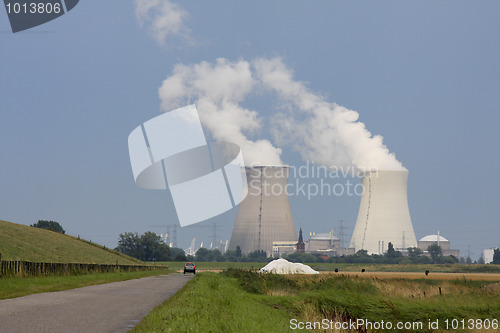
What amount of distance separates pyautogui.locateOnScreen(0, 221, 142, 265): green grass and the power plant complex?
86.9 feet

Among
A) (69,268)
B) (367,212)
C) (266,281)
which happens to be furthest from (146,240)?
(266,281)

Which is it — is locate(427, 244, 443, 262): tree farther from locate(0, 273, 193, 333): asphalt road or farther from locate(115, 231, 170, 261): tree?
locate(0, 273, 193, 333): asphalt road

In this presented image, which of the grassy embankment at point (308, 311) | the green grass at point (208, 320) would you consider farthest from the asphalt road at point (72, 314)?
the green grass at point (208, 320)

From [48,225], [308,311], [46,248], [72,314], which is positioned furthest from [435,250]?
[72,314]

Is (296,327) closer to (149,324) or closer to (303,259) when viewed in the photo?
(149,324)

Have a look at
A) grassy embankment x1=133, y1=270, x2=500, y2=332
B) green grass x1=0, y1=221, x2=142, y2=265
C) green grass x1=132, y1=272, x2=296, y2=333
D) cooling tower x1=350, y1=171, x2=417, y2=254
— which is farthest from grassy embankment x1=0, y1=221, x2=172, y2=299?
cooling tower x1=350, y1=171, x2=417, y2=254

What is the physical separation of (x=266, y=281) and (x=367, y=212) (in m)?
74.5

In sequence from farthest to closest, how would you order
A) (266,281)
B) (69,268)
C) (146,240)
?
(146,240)
(69,268)
(266,281)

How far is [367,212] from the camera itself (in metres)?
103

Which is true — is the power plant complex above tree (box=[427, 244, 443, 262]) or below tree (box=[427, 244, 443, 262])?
above

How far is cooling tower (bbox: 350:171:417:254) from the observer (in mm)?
99438

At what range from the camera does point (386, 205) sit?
328ft

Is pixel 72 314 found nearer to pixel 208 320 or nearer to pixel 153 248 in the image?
pixel 208 320

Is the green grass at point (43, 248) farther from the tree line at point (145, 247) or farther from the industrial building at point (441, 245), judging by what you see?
the industrial building at point (441, 245)
